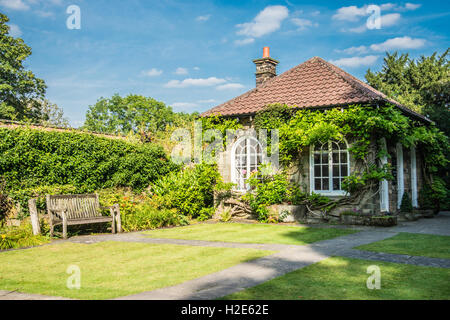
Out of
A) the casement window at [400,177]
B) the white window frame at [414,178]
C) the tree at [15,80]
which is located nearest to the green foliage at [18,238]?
the casement window at [400,177]

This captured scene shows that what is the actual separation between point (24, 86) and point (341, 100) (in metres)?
31.1

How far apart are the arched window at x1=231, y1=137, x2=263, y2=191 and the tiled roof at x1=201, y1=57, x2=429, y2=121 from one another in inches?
46.4

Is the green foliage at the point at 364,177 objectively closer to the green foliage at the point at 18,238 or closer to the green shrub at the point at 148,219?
A: the green shrub at the point at 148,219

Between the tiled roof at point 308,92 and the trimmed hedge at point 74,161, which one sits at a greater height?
the tiled roof at point 308,92

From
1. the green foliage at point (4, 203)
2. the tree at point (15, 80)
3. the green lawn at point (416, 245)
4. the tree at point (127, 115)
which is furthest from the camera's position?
the tree at point (127, 115)

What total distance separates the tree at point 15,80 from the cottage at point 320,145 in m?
22.7

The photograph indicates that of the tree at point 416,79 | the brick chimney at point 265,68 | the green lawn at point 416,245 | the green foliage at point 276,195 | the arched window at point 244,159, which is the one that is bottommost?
the green lawn at point 416,245

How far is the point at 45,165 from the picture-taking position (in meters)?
11.6

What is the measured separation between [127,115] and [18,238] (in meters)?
49.8

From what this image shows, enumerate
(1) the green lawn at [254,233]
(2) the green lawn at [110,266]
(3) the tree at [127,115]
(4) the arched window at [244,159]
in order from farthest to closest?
(3) the tree at [127,115], (4) the arched window at [244,159], (1) the green lawn at [254,233], (2) the green lawn at [110,266]

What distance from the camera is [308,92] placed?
46.3ft

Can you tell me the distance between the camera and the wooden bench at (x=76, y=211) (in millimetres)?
10008

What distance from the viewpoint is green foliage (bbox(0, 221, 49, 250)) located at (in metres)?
8.58

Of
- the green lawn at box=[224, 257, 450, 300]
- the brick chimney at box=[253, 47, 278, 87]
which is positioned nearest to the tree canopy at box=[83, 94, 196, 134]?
the brick chimney at box=[253, 47, 278, 87]
